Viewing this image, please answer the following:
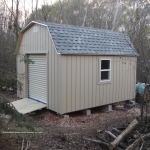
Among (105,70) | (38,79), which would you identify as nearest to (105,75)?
(105,70)

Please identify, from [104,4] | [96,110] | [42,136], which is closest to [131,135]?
[42,136]

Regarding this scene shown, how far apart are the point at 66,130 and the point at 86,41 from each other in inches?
152

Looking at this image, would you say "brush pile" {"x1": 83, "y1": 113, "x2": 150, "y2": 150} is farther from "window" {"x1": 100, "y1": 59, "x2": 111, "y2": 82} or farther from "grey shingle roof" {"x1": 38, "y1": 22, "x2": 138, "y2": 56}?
"window" {"x1": 100, "y1": 59, "x2": 111, "y2": 82}

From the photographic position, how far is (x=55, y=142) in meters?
5.10

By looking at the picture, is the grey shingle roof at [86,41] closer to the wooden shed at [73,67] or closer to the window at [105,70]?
the wooden shed at [73,67]

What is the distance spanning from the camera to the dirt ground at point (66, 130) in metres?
4.83

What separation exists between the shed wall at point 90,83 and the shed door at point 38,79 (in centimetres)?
126

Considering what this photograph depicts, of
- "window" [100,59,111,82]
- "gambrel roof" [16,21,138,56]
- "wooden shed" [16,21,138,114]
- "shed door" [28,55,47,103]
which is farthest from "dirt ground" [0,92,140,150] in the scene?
"gambrel roof" [16,21,138,56]

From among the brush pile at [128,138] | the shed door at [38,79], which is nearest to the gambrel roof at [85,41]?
the shed door at [38,79]

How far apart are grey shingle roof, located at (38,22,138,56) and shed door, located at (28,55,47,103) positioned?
118 centimetres

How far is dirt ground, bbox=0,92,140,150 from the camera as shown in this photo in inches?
190

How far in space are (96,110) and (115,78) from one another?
1.74 m

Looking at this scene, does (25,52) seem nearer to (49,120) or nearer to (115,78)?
(49,120)

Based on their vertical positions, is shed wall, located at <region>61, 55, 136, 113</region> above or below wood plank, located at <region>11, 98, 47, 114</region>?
above
